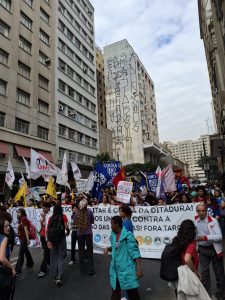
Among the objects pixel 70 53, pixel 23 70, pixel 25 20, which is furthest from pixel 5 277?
pixel 70 53

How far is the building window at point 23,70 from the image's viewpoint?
3038 cm

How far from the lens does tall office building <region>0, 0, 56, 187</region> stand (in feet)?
90.1

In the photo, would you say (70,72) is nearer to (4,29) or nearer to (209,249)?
(4,29)

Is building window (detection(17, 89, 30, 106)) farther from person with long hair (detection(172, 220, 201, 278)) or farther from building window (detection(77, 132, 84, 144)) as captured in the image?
person with long hair (detection(172, 220, 201, 278))

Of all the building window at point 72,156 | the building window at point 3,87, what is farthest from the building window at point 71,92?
the building window at point 3,87

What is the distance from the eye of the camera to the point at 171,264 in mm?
3434

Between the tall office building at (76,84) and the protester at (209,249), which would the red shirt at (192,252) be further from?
the tall office building at (76,84)

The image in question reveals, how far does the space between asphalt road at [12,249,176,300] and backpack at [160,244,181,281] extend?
231cm

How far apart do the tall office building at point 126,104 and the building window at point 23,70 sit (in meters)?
50.1

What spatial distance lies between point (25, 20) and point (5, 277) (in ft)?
110

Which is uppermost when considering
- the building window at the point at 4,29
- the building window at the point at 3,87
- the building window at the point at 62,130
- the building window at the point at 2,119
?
the building window at the point at 4,29

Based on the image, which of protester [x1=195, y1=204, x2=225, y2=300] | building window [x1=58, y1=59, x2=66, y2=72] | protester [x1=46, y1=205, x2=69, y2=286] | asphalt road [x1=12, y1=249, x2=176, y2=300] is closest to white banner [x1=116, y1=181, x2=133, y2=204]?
asphalt road [x1=12, y1=249, x2=176, y2=300]

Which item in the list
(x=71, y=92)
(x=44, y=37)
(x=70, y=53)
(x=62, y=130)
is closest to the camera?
(x=44, y=37)

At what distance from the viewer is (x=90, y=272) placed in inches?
281
